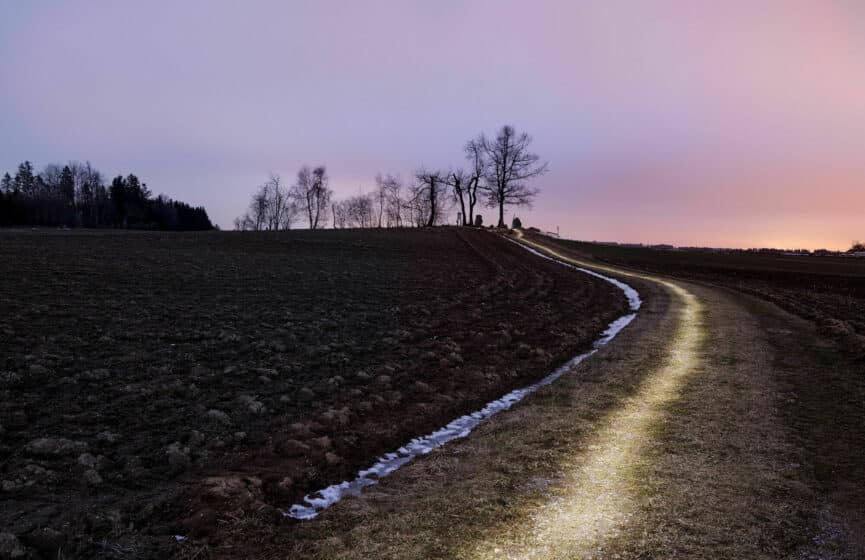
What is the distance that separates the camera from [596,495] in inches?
261

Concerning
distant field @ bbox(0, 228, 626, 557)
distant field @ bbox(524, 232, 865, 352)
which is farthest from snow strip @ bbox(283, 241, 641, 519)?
distant field @ bbox(524, 232, 865, 352)

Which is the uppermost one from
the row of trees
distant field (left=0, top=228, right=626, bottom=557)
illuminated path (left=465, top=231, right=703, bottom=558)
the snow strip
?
the row of trees

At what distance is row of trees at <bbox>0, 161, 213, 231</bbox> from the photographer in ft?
343

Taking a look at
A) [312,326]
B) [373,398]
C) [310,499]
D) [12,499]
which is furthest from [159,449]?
[312,326]

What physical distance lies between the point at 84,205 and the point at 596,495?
496ft

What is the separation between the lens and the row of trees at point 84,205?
105 metres

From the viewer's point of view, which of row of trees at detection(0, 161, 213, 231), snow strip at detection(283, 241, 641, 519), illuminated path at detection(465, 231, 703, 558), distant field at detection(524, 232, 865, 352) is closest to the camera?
illuminated path at detection(465, 231, 703, 558)

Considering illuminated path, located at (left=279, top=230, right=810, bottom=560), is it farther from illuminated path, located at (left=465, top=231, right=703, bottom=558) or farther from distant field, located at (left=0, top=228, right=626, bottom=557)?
distant field, located at (left=0, top=228, right=626, bottom=557)

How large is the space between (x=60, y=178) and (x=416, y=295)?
524ft

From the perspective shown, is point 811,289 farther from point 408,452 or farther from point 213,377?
point 213,377

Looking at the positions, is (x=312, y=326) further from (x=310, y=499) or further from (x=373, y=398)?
(x=310, y=499)

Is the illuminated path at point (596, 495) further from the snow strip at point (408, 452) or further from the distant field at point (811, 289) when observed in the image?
the distant field at point (811, 289)

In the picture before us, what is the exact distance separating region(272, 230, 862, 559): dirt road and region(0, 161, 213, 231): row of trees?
113 meters

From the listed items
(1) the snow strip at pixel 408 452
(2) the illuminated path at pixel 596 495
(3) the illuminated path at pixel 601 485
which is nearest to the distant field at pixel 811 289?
(3) the illuminated path at pixel 601 485
